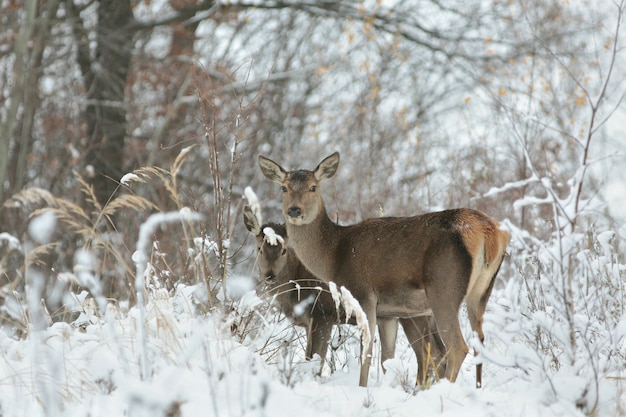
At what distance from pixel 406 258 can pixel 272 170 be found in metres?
1.83

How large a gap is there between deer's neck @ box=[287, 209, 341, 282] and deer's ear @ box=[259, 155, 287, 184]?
47cm

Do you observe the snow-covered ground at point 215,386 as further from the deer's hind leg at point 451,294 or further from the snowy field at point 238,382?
the deer's hind leg at point 451,294

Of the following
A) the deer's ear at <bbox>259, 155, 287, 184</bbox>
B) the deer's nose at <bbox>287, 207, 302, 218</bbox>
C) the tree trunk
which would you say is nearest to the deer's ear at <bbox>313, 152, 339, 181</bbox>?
the deer's ear at <bbox>259, 155, 287, 184</bbox>

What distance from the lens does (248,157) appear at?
52.9 ft

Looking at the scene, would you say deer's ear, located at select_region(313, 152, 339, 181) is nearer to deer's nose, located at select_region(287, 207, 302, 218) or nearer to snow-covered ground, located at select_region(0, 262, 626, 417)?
deer's nose, located at select_region(287, 207, 302, 218)

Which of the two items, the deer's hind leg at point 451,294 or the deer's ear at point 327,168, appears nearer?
the deer's hind leg at point 451,294

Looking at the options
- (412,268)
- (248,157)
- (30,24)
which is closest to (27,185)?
(248,157)

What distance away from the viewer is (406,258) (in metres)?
6.12

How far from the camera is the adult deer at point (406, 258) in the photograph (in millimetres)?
5742

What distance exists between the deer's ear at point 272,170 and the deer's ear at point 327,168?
0.29 metres

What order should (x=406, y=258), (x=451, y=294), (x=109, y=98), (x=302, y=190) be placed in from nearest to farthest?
1. (x=451, y=294)
2. (x=406, y=258)
3. (x=302, y=190)
4. (x=109, y=98)

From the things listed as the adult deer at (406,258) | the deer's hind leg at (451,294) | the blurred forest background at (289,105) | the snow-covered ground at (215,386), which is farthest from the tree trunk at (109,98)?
the snow-covered ground at (215,386)

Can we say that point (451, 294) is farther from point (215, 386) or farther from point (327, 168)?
point (215, 386)

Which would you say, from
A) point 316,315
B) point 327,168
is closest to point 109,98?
point 327,168
